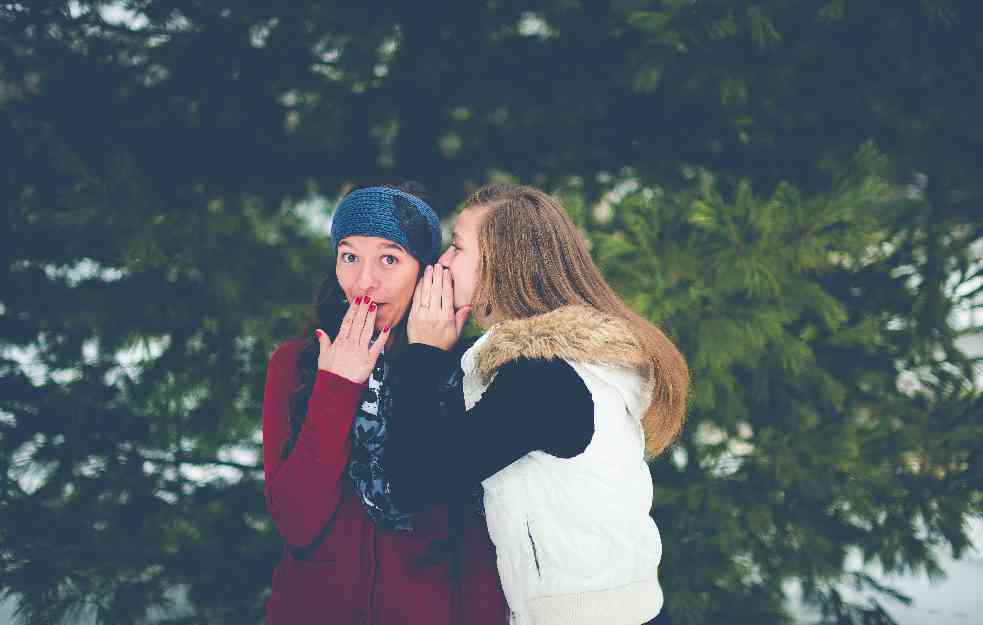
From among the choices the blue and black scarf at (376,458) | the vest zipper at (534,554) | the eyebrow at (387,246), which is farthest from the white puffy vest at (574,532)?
the eyebrow at (387,246)

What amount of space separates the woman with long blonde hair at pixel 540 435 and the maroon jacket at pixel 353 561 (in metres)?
0.13

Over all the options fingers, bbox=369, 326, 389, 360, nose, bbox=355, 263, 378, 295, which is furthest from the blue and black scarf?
nose, bbox=355, 263, 378, 295

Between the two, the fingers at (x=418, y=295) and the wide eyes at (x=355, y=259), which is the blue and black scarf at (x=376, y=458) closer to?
the fingers at (x=418, y=295)

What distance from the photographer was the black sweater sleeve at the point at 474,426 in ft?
4.98

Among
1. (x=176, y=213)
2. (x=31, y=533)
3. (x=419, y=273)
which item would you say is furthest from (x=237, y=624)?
(x=419, y=273)

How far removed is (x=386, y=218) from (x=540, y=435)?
2.34ft

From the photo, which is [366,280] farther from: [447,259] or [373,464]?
[373,464]

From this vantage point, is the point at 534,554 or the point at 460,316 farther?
the point at 460,316

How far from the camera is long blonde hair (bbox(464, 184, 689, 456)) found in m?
1.78

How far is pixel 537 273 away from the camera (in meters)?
1.79

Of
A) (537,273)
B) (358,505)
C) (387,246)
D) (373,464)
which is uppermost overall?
(387,246)

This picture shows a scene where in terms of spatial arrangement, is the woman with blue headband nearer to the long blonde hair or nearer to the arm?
the arm

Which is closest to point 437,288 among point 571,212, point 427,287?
point 427,287

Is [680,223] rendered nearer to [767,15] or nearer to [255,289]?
[767,15]
